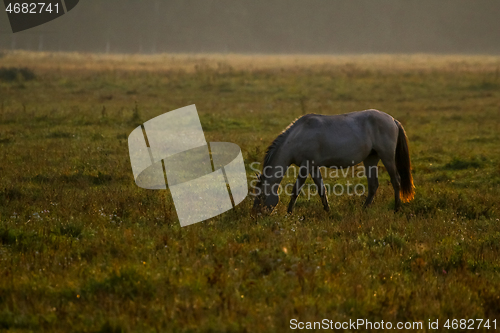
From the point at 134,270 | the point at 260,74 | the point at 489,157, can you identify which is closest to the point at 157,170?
the point at 134,270

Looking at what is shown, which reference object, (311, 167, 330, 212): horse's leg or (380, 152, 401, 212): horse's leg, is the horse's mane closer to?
(311, 167, 330, 212): horse's leg

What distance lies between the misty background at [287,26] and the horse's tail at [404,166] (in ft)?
284

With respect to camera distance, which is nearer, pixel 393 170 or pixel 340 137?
pixel 340 137

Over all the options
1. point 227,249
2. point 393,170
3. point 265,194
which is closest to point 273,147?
point 265,194

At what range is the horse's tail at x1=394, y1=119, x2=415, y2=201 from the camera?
381 inches

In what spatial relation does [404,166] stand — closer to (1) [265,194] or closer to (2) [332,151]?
(2) [332,151]

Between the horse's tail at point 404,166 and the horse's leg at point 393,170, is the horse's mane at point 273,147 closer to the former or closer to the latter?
the horse's leg at point 393,170

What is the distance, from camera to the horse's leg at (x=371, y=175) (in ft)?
32.0

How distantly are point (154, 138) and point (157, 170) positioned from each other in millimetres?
3549

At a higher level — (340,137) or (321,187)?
(340,137)

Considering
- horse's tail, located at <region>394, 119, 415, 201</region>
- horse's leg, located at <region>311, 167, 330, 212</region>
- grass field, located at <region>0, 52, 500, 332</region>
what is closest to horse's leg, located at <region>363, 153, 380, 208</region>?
grass field, located at <region>0, 52, 500, 332</region>

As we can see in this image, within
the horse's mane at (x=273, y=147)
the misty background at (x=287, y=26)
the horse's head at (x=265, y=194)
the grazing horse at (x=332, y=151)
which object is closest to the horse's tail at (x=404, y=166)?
the grazing horse at (x=332, y=151)

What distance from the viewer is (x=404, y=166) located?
9.88 meters

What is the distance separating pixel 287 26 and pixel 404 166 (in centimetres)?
11833
